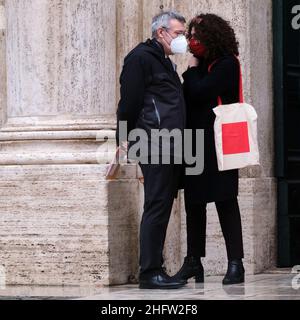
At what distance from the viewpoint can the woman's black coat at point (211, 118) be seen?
10000mm

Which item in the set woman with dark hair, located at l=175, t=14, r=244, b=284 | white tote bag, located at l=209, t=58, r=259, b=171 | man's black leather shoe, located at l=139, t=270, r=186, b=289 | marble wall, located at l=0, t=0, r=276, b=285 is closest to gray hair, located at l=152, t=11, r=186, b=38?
woman with dark hair, located at l=175, t=14, r=244, b=284

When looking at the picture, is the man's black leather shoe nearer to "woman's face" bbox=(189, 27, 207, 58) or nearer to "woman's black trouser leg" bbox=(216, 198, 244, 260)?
"woman's black trouser leg" bbox=(216, 198, 244, 260)

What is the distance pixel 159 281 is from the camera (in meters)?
9.85

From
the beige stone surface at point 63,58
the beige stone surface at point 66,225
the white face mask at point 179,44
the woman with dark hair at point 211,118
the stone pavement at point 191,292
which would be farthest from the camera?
the beige stone surface at point 63,58

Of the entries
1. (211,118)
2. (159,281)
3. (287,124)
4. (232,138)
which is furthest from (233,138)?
(287,124)

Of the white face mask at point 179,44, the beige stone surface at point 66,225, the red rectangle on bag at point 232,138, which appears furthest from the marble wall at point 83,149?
the white face mask at point 179,44

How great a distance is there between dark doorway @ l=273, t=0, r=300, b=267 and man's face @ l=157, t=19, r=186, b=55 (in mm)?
1598

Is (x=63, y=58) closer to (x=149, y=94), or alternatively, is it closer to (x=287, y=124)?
(x=149, y=94)

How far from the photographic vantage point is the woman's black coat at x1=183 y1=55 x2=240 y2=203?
32.8ft

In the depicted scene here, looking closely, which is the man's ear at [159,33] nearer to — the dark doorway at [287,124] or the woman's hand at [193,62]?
the woman's hand at [193,62]

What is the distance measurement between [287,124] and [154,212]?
2006 millimetres

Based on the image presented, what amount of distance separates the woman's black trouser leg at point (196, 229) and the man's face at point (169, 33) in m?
1.15
